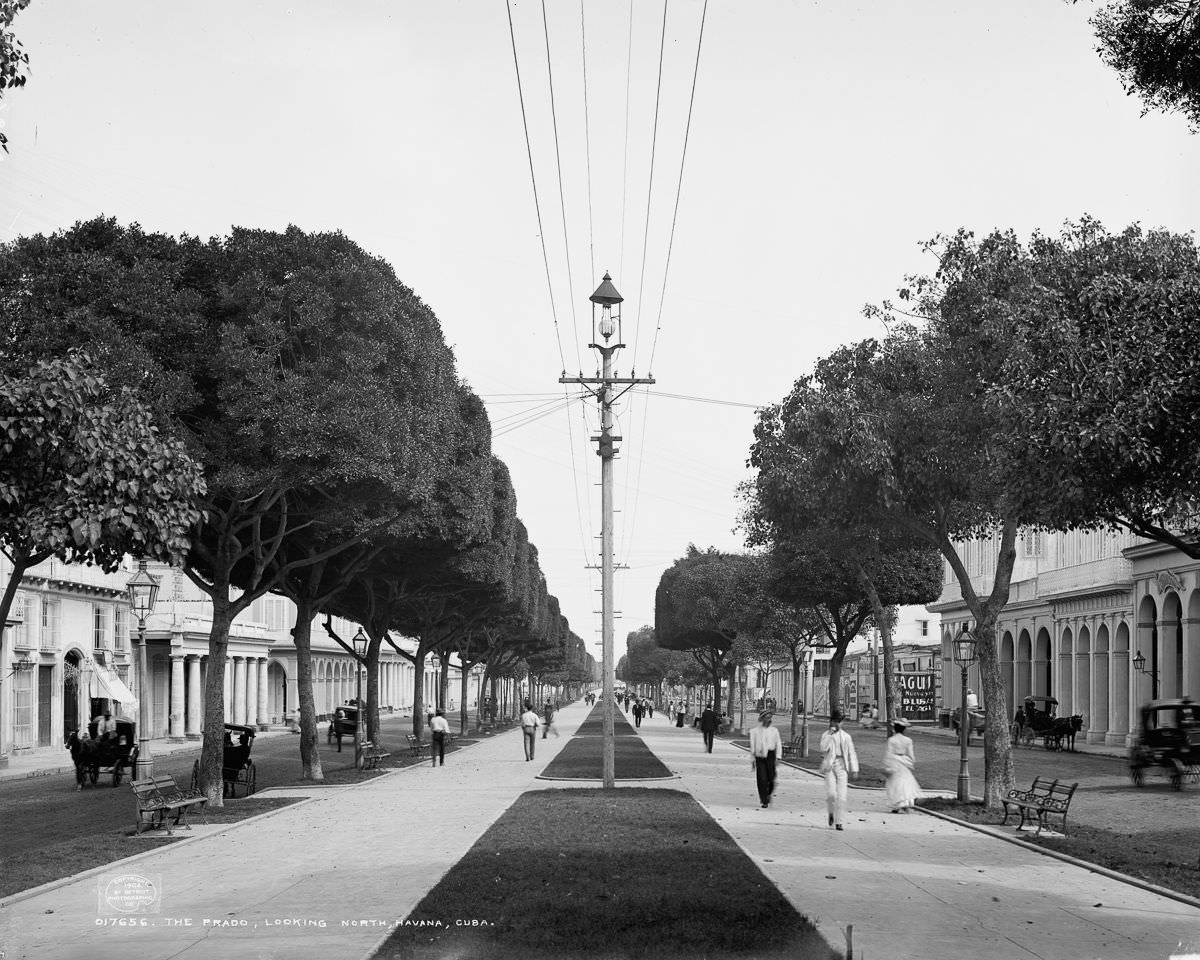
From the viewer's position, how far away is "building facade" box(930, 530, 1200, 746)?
4978 cm

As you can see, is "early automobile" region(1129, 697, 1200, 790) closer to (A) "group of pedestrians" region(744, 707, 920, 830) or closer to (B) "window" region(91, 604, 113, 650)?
(A) "group of pedestrians" region(744, 707, 920, 830)

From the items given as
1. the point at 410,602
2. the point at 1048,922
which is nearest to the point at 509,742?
the point at 410,602

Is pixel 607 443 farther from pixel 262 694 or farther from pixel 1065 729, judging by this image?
pixel 262 694

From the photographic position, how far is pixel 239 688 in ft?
243

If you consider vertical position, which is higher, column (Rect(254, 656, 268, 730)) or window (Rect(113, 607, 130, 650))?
window (Rect(113, 607, 130, 650))

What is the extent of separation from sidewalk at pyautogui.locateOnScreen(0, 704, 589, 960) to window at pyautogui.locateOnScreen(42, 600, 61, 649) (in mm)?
30205

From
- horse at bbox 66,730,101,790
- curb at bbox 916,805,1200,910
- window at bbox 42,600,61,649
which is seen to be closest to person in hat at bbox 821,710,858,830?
curb at bbox 916,805,1200,910

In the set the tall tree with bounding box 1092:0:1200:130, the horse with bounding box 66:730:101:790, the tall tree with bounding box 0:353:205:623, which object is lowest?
the horse with bounding box 66:730:101:790

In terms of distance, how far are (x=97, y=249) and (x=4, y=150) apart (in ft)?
42.8

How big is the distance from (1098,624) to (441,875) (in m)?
49.1

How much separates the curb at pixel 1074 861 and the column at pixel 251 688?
193 feet

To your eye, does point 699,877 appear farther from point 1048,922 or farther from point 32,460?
point 32,460

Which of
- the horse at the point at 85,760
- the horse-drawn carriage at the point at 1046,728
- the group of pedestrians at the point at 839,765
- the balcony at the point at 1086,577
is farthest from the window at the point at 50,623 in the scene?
the balcony at the point at 1086,577

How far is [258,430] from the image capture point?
909 inches
